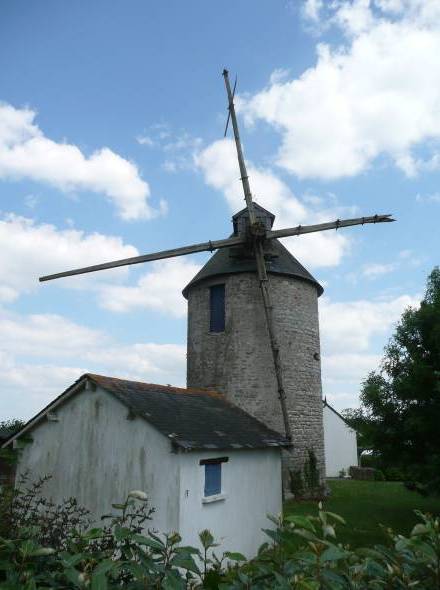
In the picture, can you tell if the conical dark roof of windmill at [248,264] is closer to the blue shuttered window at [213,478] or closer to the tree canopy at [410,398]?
the tree canopy at [410,398]

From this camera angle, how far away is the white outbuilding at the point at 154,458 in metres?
9.66

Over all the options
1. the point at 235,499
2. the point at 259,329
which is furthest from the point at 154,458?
the point at 259,329

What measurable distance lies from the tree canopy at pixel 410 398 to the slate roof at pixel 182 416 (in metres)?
2.77

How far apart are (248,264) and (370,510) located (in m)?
9.41

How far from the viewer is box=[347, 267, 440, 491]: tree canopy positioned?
11789 millimetres

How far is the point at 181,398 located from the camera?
43.4 feet

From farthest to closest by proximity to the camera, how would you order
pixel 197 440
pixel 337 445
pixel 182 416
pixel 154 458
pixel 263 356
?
pixel 337 445 → pixel 263 356 → pixel 182 416 → pixel 197 440 → pixel 154 458

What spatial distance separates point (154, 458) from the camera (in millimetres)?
9844

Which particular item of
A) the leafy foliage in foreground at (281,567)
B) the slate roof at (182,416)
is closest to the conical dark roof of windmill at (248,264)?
the slate roof at (182,416)

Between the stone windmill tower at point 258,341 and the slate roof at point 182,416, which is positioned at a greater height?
the stone windmill tower at point 258,341

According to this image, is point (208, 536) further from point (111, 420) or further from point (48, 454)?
point (48, 454)

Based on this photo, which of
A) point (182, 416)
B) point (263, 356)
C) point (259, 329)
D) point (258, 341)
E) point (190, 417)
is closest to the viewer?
point (182, 416)

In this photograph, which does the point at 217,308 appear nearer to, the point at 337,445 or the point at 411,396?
the point at 411,396

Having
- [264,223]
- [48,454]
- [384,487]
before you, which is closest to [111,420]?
[48,454]
